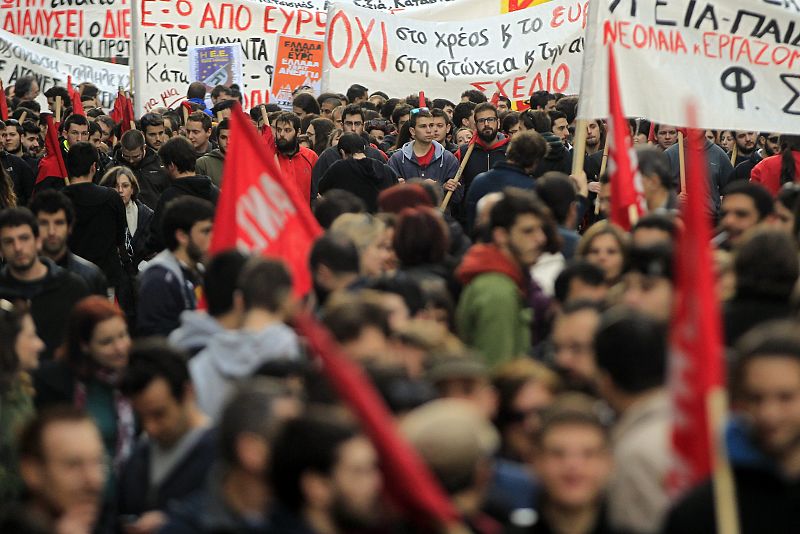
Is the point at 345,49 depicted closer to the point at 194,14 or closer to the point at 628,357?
the point at 194,14

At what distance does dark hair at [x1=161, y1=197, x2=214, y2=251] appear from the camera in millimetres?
7605

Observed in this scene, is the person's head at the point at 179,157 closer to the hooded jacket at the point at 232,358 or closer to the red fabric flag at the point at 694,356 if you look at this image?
the hooded jacket at the point at 232,358

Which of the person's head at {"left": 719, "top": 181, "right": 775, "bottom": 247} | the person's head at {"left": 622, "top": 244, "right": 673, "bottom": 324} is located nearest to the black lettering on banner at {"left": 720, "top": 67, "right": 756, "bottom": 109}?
the person's head at {"left": 719, "top": 181, "right": 775, "bottom": 247}

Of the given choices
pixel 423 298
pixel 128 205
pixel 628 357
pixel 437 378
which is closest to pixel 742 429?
pixel 628 357

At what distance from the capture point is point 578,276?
618cm

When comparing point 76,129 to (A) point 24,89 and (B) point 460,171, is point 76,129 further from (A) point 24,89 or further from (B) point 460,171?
(A) point 24,89

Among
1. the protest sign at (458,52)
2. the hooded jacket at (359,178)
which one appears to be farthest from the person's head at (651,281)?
the protest sign at (458,52)

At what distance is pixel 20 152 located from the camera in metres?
15.5

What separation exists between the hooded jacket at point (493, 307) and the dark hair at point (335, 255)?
0.51m

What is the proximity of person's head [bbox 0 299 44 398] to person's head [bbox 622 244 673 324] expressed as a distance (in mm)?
2203

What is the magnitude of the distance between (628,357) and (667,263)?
4.73 ft

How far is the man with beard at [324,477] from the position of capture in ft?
12.5

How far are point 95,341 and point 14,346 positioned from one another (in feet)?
1.40

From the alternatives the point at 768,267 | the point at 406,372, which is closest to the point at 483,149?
the point at 768,267
